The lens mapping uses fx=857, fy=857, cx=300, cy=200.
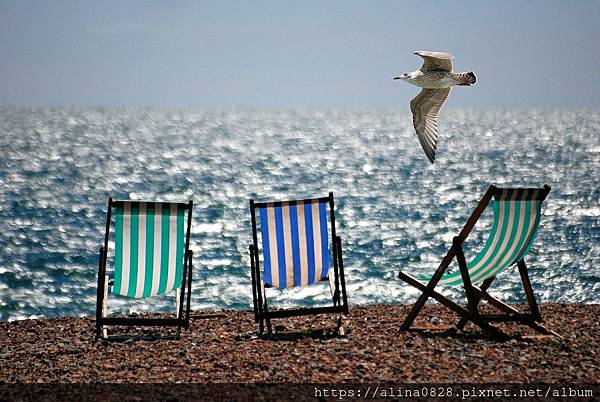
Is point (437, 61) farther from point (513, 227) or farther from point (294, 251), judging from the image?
point (294, 251)

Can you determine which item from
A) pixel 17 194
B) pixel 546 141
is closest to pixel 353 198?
pixel 17 194

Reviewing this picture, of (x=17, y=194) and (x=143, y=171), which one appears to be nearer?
(x=17, y=194)

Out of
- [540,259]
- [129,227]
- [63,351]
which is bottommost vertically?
[540,259]

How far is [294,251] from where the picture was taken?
610 centimetres

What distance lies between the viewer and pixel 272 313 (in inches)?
233

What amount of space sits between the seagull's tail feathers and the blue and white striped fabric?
7.10ft

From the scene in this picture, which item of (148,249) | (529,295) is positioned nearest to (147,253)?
(148,249)

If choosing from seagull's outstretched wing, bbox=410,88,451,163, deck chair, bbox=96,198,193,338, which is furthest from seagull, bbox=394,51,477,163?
deck chair, bbox=96,198,193,338

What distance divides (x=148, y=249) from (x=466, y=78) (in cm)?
331

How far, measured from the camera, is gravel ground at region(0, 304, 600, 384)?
15.4ft

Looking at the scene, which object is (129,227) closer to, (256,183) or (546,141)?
(256,183)

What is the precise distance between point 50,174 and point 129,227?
114ft

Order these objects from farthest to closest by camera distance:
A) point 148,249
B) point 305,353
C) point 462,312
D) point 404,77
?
point 404,77
point 148,249
point 462,312
point 305,353

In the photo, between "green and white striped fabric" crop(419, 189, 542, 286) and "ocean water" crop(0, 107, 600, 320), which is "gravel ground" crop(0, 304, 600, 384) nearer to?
"green and white striped fabric" crop(419, 189, 542, 286)
